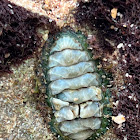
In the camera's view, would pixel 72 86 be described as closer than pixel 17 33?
No

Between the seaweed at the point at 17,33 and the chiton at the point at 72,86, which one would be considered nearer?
the seaweed at the point at 17,33

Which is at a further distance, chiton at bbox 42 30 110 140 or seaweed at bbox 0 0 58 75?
chiton at bbox 42 30 110 140

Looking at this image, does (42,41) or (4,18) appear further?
(42,41)

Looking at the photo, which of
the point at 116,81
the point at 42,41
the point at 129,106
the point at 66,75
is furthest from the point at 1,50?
the point at 129,106

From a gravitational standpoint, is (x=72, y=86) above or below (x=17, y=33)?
below

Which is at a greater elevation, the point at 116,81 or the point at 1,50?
the point at 1,50

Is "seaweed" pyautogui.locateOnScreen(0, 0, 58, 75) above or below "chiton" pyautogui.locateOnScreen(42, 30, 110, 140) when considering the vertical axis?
above

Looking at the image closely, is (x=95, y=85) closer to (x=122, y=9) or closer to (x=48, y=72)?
(x=48, y=72)

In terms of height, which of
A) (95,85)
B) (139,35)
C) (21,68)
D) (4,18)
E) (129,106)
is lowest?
(129,106)
